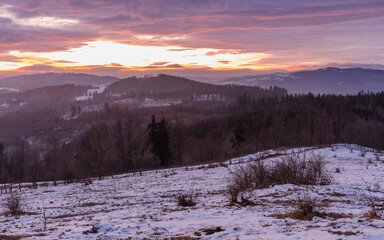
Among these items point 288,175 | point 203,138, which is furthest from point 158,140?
point 288,175

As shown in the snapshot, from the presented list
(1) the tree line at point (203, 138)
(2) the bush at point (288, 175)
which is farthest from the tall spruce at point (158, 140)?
(2) the bush at point (288, 175)

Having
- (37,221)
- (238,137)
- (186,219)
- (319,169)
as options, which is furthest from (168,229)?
(238,137)

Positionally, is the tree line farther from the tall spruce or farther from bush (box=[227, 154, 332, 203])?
bush (box=[227, 154, 332, 203])

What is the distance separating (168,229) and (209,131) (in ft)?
Answer: 322

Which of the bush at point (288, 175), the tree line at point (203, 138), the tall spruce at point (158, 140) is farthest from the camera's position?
the tree line at point (203, 138)

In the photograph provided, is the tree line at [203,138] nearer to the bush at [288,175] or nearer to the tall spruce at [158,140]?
the tall spruce at [158,140]

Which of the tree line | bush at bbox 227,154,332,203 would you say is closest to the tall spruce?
the tree line

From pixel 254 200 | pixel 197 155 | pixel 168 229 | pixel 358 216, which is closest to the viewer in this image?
pixel 358 216

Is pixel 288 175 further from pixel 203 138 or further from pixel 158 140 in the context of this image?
pixel 203 138

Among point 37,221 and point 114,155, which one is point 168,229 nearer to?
point 37,221

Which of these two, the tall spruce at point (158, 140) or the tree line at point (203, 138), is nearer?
the tall spruce at point (158, 140)

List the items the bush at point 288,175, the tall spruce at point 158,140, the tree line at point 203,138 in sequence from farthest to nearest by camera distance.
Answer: the tree line at point 203,138
the tall spruce at point 158,140
the bush at point 288,175

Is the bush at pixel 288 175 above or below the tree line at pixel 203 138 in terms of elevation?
above

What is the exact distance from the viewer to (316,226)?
365 inches
